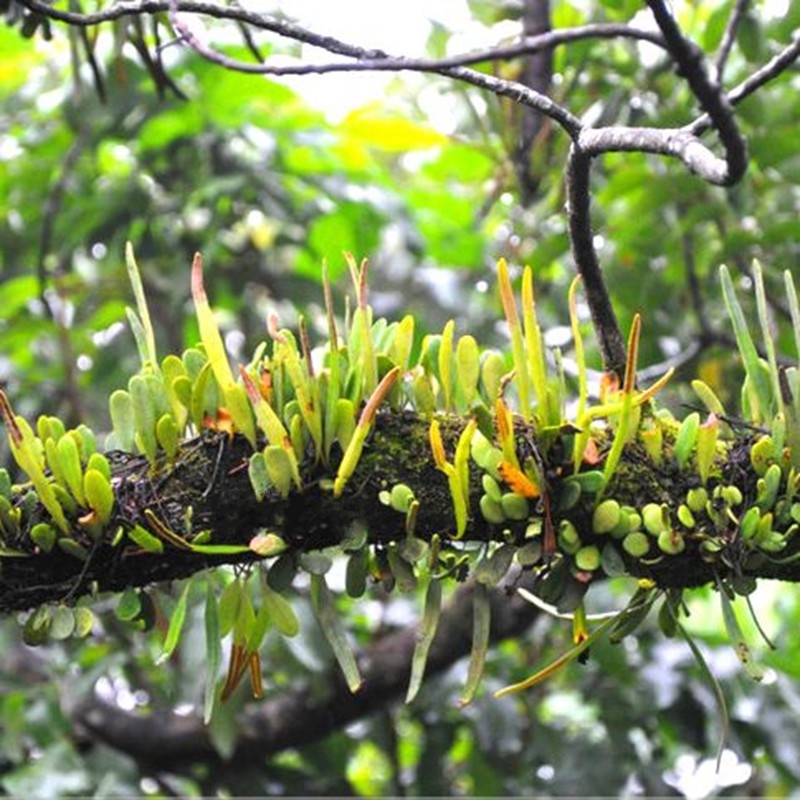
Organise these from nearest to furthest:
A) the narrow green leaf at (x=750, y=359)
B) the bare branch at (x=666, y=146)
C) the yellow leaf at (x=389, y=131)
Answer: the bare branch at (x=666, y=146) → the narrow green leaf at (x=750, y=359) → the yellow leaf at (x=389, y=131)

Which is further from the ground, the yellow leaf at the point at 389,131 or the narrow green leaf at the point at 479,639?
the yellow leaf at the point at 389,131

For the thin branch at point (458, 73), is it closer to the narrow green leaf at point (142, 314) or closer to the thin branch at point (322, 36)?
the thin branch at point (322, 36)

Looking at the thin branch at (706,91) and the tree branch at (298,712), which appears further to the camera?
the tree branch at (298,712)

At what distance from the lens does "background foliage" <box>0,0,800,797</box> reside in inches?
Answer: 52.9

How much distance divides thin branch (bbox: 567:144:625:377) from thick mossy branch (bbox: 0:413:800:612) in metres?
0.08

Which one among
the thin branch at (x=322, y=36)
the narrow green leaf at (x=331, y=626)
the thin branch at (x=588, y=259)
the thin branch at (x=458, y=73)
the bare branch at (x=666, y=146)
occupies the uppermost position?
the thin branch at (x=322, y=36)

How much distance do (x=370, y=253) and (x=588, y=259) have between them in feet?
3.49

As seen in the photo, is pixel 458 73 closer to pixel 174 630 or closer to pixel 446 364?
pixel 446 364

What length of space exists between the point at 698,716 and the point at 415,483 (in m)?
0.86

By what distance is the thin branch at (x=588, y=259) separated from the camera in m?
0.68

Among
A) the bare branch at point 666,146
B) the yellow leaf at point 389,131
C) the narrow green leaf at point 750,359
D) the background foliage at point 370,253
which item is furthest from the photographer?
the yellow leaf at point 389,131

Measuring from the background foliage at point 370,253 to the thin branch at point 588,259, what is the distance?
0.58 m

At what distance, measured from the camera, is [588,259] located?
71cm

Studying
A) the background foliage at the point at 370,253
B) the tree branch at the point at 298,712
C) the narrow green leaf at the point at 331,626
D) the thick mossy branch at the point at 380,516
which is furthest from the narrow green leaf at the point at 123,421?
the tree branch at the point at 298,712
